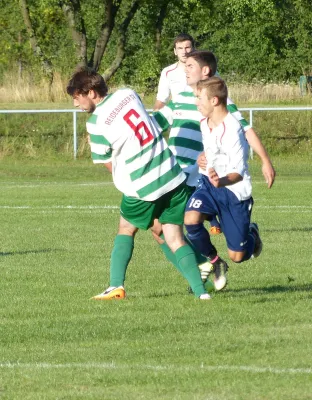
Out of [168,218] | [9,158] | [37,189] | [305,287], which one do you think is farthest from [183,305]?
[9,158]

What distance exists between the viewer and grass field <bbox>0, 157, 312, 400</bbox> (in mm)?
6008

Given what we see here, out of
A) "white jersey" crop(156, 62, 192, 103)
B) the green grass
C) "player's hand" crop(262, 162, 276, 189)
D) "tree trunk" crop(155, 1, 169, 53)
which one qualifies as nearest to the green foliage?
"tree trunk" crop(155, 1, 169, 53)

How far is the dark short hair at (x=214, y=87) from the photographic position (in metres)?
8.42

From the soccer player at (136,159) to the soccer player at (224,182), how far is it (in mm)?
193

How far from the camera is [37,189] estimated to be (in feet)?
74.3

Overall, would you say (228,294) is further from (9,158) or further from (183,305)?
(9,158)

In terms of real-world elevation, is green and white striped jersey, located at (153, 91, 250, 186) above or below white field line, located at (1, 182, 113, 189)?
above

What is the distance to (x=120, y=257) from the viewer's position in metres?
8.90

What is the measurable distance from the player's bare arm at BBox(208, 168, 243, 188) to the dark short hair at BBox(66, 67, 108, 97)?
3.49 feet

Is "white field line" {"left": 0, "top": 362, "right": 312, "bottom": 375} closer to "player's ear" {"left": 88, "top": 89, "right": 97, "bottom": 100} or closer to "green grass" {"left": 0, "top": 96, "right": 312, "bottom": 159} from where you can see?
"player's ear" {"left": 88, "top": 89, "right": 97, "bottom": 100}

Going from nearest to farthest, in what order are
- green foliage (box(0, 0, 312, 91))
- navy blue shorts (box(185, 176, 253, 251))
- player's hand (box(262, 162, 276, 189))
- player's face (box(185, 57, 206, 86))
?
player's hand (box(262, 162, 276, 189))
navy blue shorts (box(185, 176, 253, 251))
player's face (box(185, 57, 206, 86))
green foliage (box(0, 0, 312, 91))

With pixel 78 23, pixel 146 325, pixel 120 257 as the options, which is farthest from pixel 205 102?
pixel 78 23

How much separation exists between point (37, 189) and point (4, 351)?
619 inches

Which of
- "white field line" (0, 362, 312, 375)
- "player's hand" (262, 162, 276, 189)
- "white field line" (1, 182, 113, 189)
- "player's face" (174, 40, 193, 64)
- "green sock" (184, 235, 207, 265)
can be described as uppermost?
"player's face" (174, 40, 193, 64)
